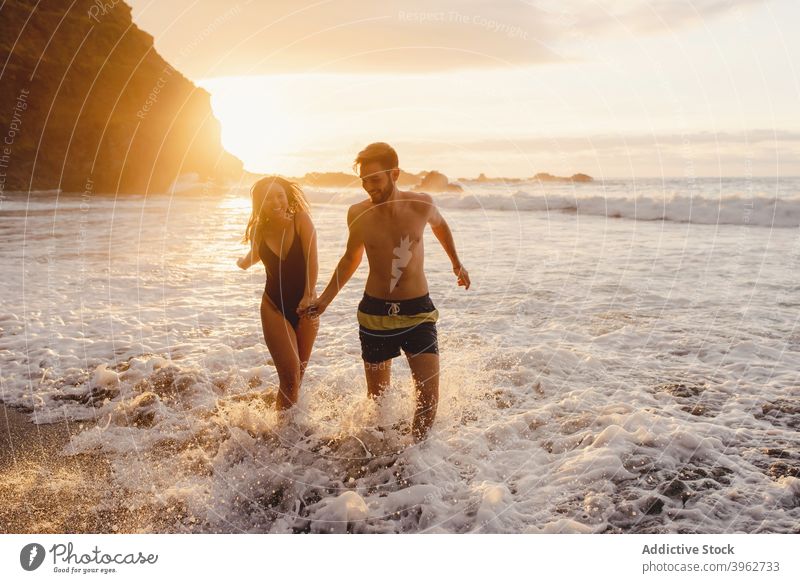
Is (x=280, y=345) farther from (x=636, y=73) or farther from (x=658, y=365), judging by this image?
(x=636, y=73)

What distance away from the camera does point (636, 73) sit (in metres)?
7.56

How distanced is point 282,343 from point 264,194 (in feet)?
4.46

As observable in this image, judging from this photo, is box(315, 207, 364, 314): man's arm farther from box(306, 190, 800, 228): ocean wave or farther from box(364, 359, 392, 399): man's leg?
box(306, 190, 800, 228): ocean wave

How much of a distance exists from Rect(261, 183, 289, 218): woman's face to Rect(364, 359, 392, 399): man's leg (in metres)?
1.54

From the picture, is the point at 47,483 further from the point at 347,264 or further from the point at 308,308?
the point at 347,264

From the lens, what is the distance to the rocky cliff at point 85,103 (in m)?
33.0

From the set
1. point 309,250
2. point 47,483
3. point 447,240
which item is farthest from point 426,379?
point 47,483

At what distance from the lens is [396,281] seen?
4.57 m

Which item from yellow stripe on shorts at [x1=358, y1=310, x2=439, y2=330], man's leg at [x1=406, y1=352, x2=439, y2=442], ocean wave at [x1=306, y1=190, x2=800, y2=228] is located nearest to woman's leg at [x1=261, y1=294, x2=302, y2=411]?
yellow stripe on shorts at [x1=358, y1=310, x2=439, y2=330]

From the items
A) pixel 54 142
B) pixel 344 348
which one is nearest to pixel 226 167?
pixel 54 142

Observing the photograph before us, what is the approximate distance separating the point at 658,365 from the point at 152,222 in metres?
18.8

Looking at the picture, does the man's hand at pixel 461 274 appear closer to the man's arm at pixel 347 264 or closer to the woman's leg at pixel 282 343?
the man's arm at pixel 347 264

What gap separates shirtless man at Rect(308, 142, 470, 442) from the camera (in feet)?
14.7

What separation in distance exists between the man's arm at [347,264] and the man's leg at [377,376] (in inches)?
27.5
